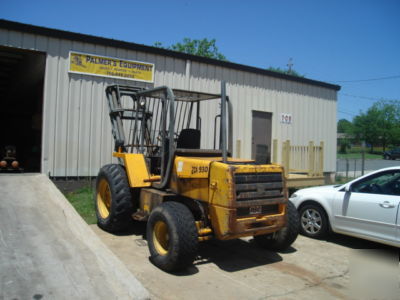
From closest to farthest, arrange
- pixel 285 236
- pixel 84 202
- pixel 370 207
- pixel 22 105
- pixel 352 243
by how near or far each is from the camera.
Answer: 1. pixel 285 236
2. pixel 370 207
3. pixel 352 243
4. pixel 84 202
5. pixel 22 105

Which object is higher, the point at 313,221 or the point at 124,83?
the point at 124,83

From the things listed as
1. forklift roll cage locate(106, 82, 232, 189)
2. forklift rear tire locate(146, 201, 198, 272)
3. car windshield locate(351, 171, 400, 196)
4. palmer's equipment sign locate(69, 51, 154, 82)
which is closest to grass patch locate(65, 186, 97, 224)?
forklift roll cage locate(106, 82, 232, 189)

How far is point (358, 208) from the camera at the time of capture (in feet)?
20.5

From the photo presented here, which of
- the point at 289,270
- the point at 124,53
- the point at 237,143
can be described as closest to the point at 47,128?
the point at 124,53

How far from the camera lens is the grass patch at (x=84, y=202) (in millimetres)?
7570

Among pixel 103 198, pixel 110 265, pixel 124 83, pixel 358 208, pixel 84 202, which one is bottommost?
pixel 110 265

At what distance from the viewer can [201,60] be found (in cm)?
1198

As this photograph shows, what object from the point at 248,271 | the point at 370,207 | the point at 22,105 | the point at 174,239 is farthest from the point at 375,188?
the point at 22,105

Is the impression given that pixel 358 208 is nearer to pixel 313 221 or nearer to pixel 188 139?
pixel 313 221

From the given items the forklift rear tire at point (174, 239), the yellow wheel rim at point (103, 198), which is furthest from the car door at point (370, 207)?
the yellow wheel rim at point (103, 198)

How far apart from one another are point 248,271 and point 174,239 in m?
1.22

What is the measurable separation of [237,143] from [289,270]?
7334mm

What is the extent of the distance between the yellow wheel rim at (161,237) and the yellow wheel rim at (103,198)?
208 centimetres

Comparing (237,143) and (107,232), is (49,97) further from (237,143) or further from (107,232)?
(237,143)
